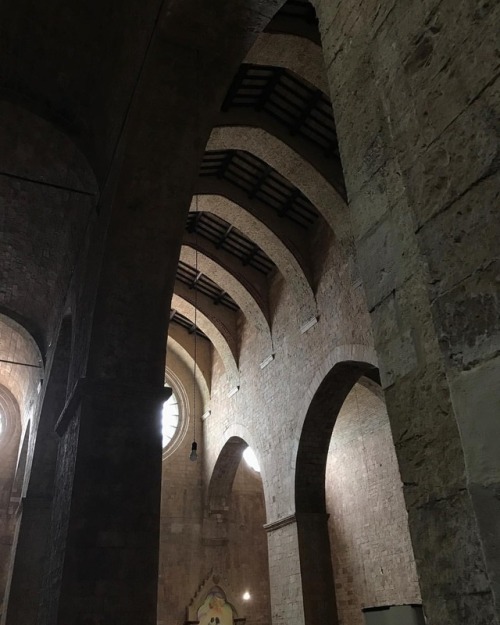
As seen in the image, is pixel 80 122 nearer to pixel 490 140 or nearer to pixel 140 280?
pixel 140 280

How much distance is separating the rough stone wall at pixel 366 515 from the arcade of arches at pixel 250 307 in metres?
0.07

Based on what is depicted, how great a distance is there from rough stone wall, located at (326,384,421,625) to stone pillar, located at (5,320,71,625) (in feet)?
23.3

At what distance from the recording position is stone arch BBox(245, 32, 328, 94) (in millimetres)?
7500

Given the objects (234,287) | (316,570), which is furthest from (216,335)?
(316,570)

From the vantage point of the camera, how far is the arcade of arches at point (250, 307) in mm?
1314

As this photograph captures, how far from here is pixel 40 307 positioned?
33.3 feet

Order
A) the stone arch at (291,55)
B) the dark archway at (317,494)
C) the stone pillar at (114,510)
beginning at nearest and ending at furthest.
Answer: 1. the stone pillar at (114,510)
2. the stone arch at (291,55)
3. the dark archway at (317,494)

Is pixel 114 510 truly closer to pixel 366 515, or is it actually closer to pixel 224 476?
pixel 366 515

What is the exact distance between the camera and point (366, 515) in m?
13.1

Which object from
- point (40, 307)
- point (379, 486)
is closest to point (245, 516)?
point (379, 486)

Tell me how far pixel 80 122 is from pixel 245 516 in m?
11.8

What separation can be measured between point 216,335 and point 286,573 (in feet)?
20.2

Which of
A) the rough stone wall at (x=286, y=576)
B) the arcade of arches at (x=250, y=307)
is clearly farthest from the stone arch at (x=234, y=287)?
the rough stone wall at (x=286, y=576)

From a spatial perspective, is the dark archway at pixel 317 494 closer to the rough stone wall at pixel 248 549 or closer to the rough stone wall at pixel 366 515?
the rough stone wall at pixel 366 515
